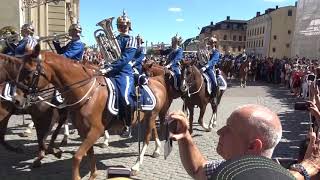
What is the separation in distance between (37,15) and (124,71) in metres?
21.3

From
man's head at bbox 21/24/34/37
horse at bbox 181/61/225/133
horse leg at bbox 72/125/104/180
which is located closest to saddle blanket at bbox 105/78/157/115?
horse leg at bbox 72/125/104/180

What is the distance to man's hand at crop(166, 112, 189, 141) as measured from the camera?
2746mm

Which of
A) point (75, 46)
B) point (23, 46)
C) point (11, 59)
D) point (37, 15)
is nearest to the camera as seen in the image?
point (11, 59)

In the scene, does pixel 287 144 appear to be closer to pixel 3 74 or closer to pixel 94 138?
pixel 94 138

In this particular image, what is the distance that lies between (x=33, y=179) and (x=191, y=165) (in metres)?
4.96

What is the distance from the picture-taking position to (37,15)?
89.7ft

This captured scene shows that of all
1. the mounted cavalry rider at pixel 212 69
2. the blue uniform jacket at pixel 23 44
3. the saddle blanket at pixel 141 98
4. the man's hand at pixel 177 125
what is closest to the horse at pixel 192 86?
the mounted cavalry rider at pixel 212 69

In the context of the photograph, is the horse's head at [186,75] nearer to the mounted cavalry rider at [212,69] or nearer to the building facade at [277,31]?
the mounted cavalry rider at [212,69]

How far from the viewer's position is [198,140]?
1070 centimetres

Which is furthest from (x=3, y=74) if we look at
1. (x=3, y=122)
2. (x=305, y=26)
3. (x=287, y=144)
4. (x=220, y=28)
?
(x=220, y=28)

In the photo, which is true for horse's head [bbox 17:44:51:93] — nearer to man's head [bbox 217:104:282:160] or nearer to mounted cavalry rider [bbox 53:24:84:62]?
mounted cavalry rider [bbox 53:24:84:62]

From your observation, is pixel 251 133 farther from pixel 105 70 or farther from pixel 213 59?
pixel 213 59

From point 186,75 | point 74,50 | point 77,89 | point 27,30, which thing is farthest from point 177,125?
point 186,75

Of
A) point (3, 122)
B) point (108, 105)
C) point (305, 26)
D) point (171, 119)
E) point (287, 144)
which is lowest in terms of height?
point (287, 144)
